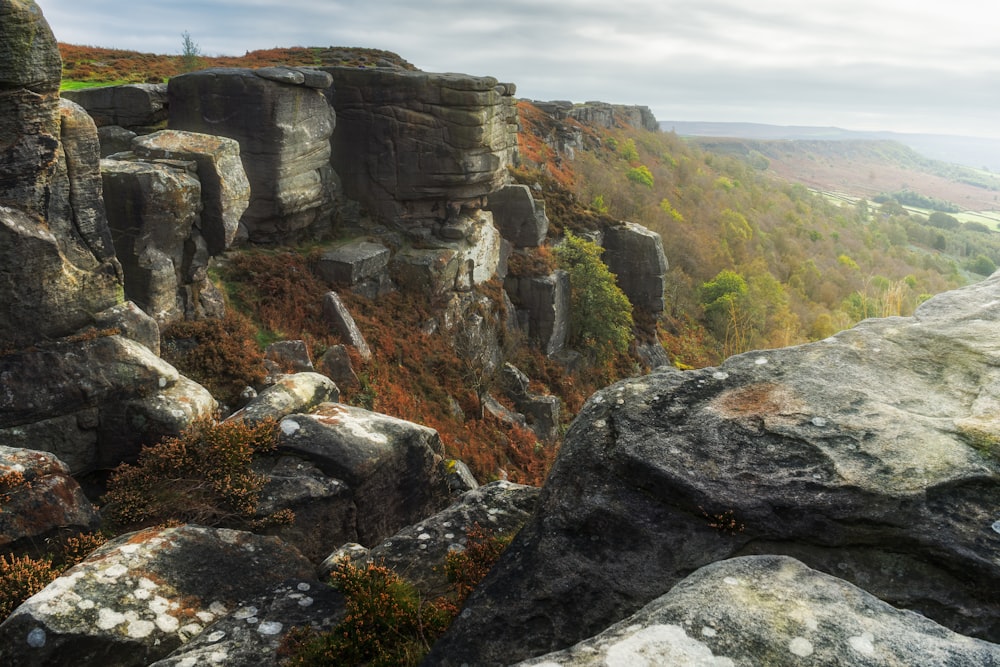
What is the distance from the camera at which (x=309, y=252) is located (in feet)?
78.9

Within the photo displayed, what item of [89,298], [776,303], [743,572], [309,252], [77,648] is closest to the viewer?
[743,572]

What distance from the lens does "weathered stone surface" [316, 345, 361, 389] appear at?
19594mm

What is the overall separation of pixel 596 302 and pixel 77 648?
94.6 feet

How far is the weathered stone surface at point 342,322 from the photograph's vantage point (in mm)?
21703

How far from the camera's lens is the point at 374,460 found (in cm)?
1034

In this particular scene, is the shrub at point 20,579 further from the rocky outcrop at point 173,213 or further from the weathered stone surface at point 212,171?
the weathered stone surface at point 212,171

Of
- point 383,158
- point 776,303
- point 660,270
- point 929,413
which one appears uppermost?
point 383,158

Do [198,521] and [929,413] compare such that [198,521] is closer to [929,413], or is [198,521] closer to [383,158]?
[929,413]

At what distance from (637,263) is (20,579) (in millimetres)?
33943

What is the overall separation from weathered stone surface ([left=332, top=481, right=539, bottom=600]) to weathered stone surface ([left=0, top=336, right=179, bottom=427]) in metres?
5.93

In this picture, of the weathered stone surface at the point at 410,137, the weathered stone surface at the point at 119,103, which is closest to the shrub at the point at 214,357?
the weathered stone surface at the point at 119,103

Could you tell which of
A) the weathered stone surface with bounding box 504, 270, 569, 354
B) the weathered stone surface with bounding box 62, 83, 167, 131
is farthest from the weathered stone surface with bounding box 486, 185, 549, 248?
the weathered stone surface with bounding box 62, 83, 167, 131

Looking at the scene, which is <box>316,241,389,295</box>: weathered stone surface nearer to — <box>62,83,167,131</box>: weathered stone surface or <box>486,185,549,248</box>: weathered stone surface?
<box>62,83,167,131</box>: weathered stone surface

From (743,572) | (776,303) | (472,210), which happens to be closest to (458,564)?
(743,572)
